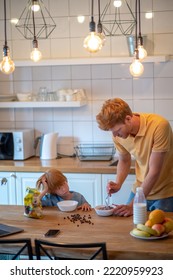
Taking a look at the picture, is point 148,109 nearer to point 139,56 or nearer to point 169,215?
point 139,56

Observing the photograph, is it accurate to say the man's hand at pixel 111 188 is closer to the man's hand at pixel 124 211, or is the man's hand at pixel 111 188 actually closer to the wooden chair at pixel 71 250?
the man's hand at pixel 124 211

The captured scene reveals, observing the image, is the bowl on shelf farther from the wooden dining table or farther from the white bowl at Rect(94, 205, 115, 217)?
the white bowl at Rect(94, 205, 115, 217)

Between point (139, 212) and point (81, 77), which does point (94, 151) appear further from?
point (139, 212)

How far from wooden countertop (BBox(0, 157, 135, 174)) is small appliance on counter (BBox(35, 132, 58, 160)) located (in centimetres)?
9

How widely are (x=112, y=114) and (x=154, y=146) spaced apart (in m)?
0.34

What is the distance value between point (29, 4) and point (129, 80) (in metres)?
1.23

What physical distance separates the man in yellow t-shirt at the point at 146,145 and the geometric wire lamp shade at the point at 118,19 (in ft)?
5.56

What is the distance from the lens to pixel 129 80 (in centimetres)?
446

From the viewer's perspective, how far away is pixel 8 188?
14.0 feet

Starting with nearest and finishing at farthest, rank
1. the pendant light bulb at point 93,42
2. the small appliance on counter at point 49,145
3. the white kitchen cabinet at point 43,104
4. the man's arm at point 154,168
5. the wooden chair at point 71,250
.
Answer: the wooden chair at point 71,250 → the pendant light bulb at point 93,42 → the man's arm at point 154,168 → the white kitchen cabinet at point 43,104 → the small appliance on counter at point 49,145

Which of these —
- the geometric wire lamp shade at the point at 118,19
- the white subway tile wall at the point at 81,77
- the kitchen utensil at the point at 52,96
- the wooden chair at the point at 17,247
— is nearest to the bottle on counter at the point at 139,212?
the wooden chair at the point at 17,247

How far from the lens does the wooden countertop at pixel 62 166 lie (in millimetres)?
3998

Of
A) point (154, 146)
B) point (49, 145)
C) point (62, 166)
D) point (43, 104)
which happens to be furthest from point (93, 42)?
point (49, 145)
